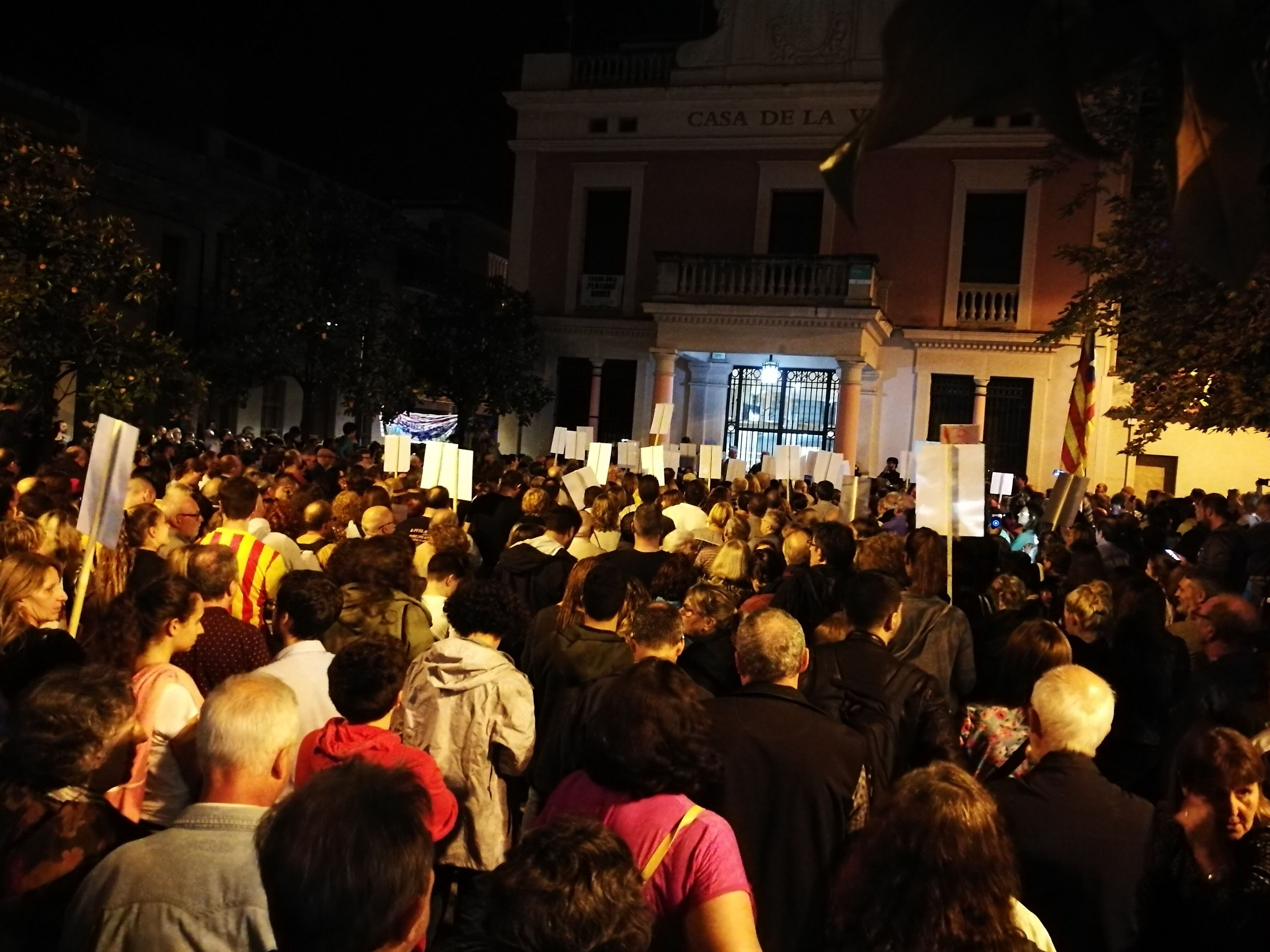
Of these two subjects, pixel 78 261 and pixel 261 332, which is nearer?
pixel 78 261

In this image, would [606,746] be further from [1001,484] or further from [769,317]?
[769,317]

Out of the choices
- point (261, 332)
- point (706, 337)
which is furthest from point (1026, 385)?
point (261, 332)

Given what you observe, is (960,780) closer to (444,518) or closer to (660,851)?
(660,851)

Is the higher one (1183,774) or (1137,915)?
(1183,774)

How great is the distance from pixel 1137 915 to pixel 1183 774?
0.44 m

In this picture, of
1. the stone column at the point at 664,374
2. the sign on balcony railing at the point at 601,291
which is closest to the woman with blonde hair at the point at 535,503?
the stone column at the point at 664,374

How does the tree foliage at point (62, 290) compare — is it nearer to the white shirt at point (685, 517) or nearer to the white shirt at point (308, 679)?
the white shirt at point (685, 517)

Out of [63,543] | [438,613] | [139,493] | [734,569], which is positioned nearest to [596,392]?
[139,493]

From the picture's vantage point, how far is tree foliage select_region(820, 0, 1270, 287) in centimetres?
73

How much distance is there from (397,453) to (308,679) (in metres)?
6.92

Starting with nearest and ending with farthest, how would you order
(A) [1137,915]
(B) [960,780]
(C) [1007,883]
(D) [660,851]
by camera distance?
1. (C) [1007,883]
2. (B) [960,780]
3. (D) [660,851]
4. (A) [1137,915]

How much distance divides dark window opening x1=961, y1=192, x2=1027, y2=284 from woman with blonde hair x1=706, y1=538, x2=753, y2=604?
19.6 meters

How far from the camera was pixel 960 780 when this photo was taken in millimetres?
2646

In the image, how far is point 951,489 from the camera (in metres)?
6.75
